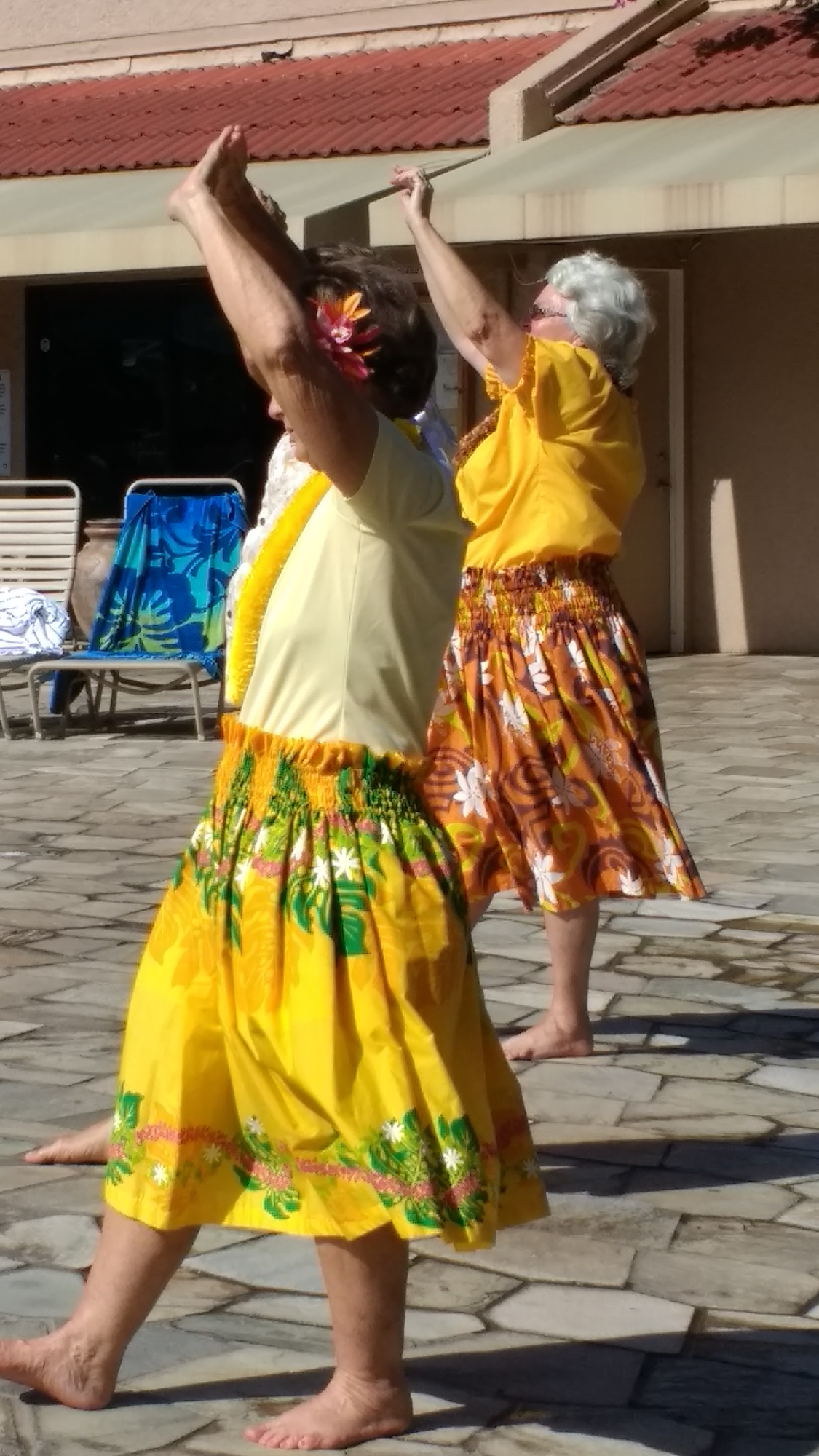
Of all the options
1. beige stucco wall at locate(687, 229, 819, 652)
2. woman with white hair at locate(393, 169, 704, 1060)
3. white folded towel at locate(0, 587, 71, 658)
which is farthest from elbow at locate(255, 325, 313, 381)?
Result: beige stucco wall at locate(687, 229, 819, 652)

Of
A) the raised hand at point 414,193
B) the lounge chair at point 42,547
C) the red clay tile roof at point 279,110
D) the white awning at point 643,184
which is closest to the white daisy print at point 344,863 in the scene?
the raised hand at point 414,193

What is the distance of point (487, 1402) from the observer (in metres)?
3.25

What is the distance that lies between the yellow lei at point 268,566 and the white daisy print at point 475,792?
1903mm

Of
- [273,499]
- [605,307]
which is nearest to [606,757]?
[605,307]

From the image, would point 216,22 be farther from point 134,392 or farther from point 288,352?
point 288,352

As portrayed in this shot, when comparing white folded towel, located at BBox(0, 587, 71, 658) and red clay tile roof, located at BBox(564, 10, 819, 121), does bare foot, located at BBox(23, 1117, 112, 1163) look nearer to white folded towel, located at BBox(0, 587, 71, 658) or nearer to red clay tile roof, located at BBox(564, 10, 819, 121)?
white folded towel, located at BBox(0, 587, 71, 658)

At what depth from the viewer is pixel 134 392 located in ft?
54.1

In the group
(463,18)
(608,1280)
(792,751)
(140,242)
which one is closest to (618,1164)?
(608,1280)

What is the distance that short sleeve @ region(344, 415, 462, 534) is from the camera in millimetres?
2887

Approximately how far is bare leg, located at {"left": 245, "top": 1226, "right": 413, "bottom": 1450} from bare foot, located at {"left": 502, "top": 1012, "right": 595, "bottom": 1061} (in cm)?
197

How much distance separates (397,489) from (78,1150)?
1.83 metres

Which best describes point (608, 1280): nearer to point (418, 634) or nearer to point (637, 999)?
point (418, 634)

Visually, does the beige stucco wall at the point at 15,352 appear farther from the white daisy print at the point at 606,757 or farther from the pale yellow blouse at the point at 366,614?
the pale yellow blouse at the point at 366,614

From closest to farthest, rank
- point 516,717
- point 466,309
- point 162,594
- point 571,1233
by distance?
1. point 571,1233
2. point 466,309
3. point 516,717
4. point 162,594
